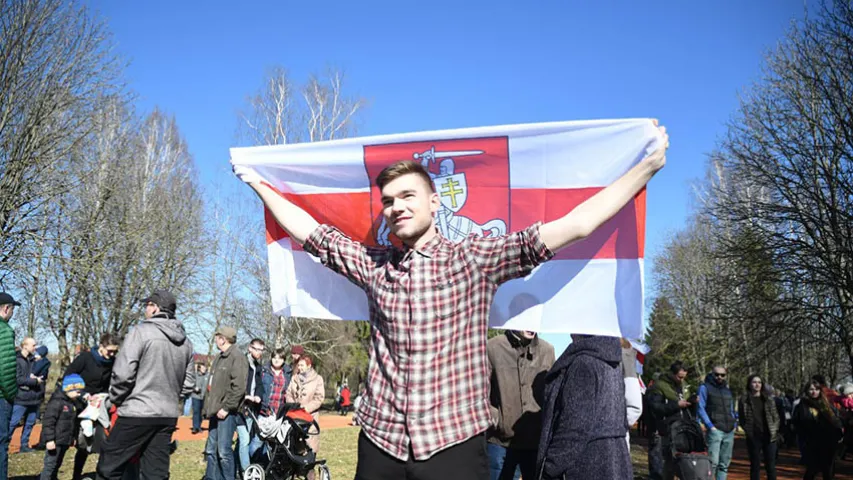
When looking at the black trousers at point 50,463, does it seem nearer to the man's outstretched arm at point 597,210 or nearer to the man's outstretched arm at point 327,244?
the man's outstretched arm at point 327,244

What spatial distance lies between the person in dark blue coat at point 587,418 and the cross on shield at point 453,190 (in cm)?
118

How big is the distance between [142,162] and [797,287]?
85.7ft

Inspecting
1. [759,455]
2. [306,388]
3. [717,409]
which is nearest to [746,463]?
[759,455]

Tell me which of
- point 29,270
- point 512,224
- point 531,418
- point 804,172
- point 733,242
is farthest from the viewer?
point 733,242

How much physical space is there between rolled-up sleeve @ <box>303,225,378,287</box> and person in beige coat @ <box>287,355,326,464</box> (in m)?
6.82

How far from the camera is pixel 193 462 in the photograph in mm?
11578

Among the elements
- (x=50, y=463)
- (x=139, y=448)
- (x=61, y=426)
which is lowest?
(x=50, y=463)

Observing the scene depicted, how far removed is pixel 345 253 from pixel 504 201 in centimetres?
111

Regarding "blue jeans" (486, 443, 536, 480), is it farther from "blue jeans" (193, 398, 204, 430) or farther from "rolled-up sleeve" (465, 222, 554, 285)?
"blue jeans" (193, 398, 204, 430)

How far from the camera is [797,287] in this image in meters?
21.3

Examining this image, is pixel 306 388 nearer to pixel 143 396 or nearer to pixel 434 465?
pixel 143 396

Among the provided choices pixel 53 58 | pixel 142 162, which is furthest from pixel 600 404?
pixel 142 162

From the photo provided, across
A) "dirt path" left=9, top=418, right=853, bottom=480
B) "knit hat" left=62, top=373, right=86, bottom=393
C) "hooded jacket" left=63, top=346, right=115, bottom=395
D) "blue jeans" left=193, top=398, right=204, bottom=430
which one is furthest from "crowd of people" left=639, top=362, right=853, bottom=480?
"blue jeans" left=193, top=398, right=204, bottom=430

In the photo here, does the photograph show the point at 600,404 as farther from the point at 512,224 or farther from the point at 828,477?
the point at 828,477
